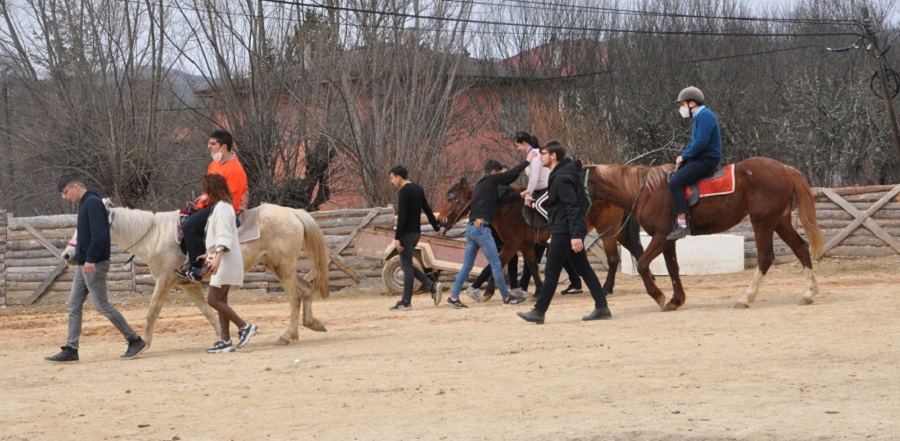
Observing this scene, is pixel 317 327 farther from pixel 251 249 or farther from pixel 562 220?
pixel 562 220

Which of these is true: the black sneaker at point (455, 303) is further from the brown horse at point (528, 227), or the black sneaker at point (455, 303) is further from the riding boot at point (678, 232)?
the riding boot at point (678, 232)

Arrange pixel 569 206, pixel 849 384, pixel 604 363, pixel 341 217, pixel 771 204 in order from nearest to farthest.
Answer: pixel 849 384
pixel 604 363
pixel 569 206
pixel 771 204
pixel 341 217

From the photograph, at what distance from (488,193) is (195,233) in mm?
4935

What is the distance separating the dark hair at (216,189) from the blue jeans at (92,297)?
1.21 meters

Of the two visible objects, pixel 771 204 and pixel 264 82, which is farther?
pixel 264 82

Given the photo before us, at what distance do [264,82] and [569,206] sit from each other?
17405 millimetres

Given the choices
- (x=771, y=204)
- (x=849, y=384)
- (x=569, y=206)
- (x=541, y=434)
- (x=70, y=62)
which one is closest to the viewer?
(x=541, y=434)

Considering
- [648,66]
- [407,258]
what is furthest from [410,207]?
[648,66]

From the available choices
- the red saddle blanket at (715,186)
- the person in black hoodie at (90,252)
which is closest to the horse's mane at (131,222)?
the person in black hoodie at (90,252)

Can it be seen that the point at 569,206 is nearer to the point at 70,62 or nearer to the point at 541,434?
the point at 541,434

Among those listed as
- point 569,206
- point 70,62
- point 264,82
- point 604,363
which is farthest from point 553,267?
point 70,62

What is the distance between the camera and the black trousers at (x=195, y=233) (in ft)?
37.7

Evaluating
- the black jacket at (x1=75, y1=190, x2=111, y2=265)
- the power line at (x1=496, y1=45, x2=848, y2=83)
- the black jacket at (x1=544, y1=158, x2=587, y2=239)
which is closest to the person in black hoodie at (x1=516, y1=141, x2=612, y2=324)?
the black jacket at (x1=544, y1=158, x2=587, y2=239)

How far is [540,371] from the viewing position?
9.17m
